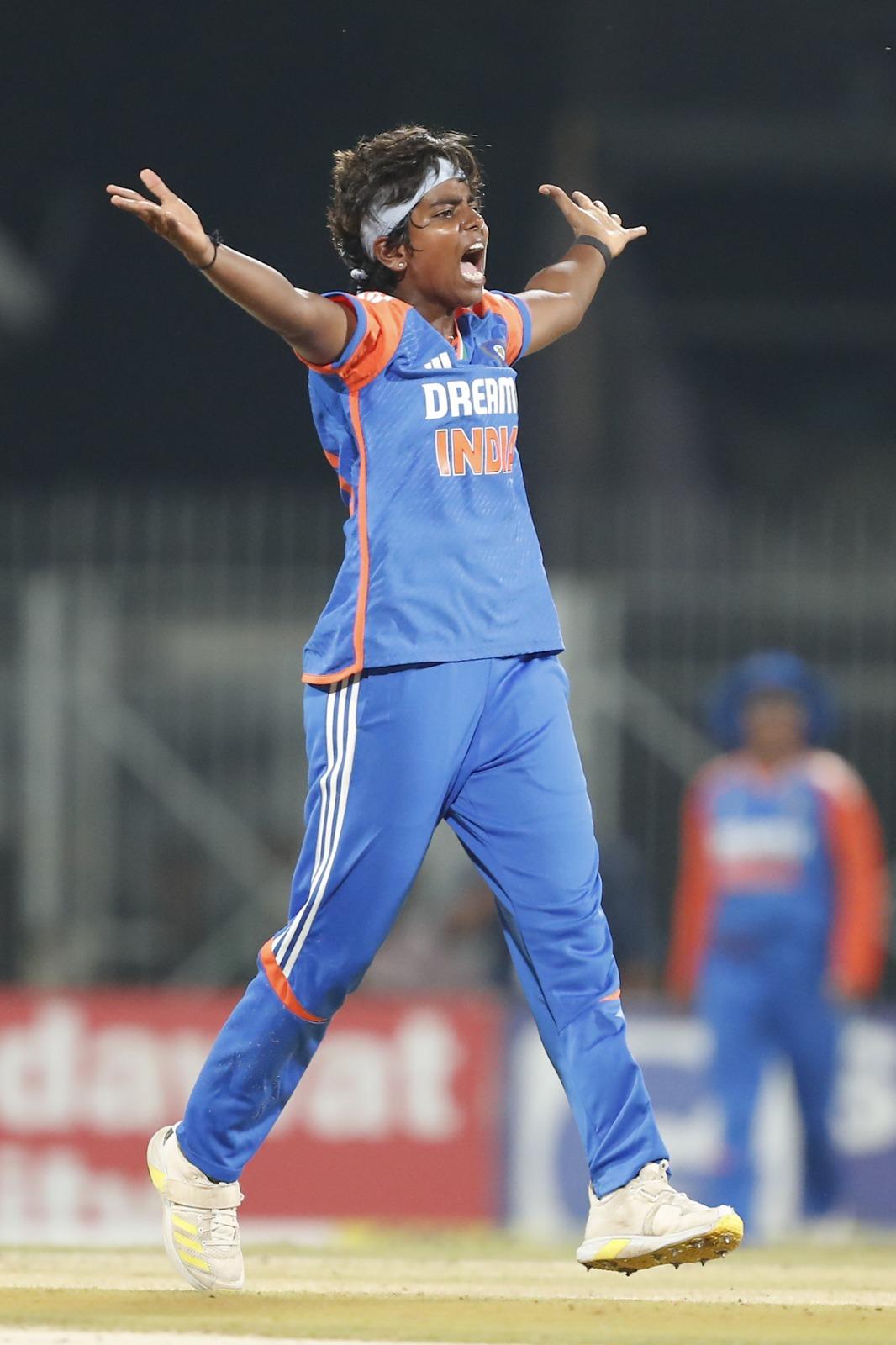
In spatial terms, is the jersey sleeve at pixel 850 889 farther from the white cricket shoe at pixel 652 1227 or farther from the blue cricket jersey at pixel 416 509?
the blue cricket jersey at pixel 416 509

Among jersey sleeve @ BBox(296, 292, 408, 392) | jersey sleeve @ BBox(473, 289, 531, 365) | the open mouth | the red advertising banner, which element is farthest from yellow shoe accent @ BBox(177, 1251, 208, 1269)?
the red advertising banner

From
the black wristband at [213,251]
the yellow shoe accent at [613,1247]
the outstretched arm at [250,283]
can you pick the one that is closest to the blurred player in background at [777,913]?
the yellow shoe accent at [613,1247]

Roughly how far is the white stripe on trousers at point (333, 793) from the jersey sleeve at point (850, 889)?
5.17 metres

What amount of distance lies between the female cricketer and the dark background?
1098cm

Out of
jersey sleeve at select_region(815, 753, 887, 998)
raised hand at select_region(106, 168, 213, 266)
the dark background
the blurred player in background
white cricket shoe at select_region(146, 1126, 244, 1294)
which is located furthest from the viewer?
the dark background

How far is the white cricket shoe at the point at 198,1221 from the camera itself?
4.78 m

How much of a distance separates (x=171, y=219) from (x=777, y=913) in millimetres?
5792

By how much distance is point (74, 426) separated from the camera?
17.4 meters

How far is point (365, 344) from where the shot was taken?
450 centimetres

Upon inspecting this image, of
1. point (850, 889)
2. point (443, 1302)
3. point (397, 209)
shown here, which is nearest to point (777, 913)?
point (850, 889)

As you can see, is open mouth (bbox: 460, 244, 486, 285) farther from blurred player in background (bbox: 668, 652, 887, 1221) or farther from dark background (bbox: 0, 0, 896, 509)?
dark background (bbox: 0, 0, 896, 509)

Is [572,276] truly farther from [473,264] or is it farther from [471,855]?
[471,855]

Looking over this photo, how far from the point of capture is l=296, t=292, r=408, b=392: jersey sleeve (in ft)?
14.7

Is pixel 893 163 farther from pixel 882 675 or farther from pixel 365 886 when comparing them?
pixel 365 886
